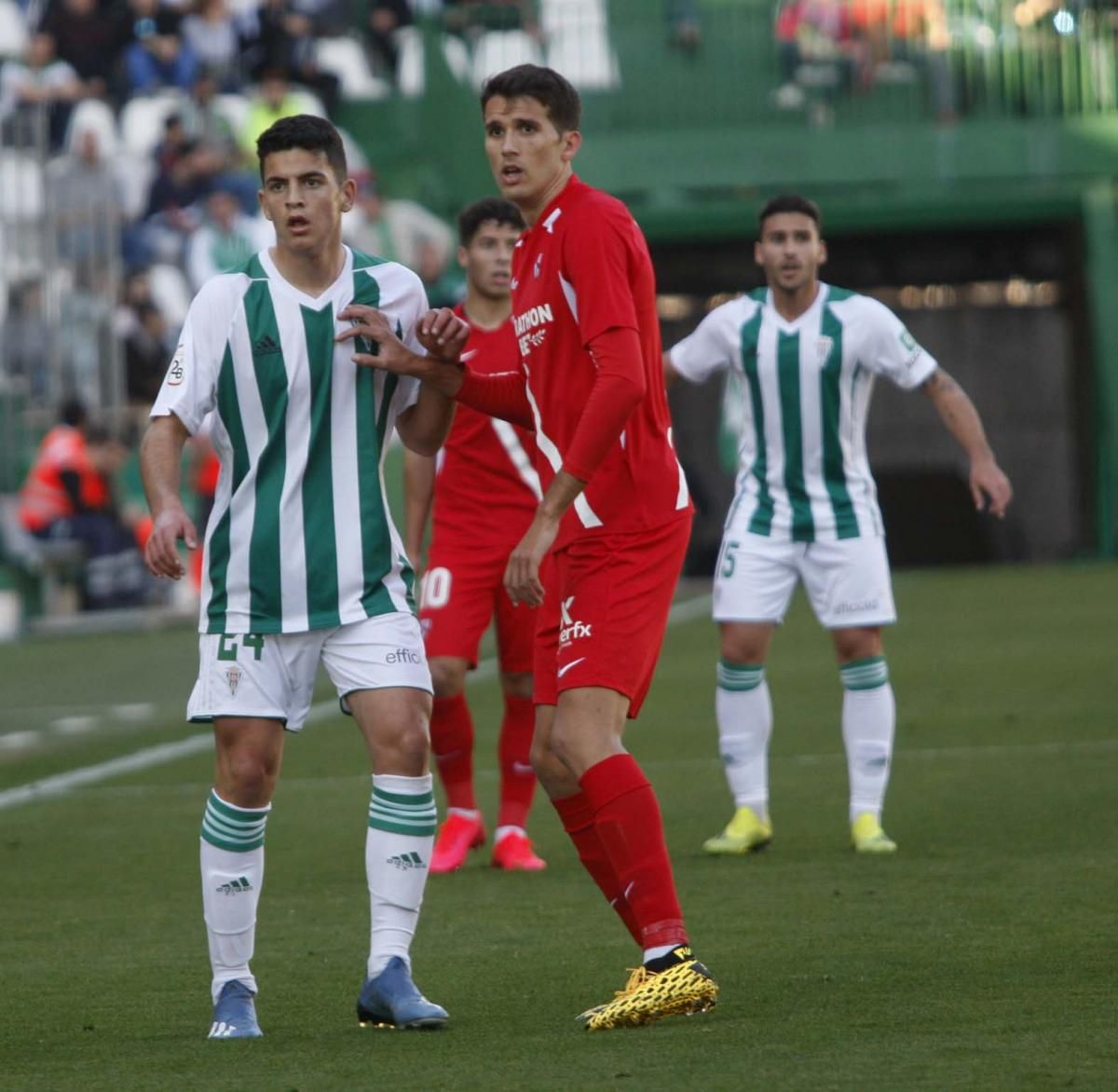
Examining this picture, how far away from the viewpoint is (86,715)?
519 inches

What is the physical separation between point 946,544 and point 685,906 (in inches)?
843

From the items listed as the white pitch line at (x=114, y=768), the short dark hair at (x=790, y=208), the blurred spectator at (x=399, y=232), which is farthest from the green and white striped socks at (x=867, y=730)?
the blurred spectator at (x=399, y=232)

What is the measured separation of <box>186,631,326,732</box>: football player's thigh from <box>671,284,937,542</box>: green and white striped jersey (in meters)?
3.26

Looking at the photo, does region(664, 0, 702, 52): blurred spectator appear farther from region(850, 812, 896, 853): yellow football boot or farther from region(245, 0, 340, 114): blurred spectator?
region(850, 812, 896, 853): yellow football boot

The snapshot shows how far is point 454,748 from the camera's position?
7.95 meters

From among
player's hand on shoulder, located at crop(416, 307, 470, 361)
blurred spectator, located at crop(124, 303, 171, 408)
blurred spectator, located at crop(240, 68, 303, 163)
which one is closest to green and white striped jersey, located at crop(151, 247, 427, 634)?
player's hand on shoulder, located at crop(416, 307, 470, 361)

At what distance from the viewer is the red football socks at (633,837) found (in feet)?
16.6

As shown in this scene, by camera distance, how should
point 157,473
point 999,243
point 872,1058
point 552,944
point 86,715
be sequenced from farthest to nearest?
point 999,243 → point 86,715 → point 552,944 → point 157,473 → point 872,1058

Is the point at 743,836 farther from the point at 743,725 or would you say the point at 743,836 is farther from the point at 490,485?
the point at 490,485

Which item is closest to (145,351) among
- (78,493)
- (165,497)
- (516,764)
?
(78,493)

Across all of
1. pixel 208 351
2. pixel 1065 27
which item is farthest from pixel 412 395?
pixel 1065 27

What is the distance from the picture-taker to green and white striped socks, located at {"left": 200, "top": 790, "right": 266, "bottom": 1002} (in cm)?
502

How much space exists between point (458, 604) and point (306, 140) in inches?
120

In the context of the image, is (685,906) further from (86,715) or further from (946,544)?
(946,544)
